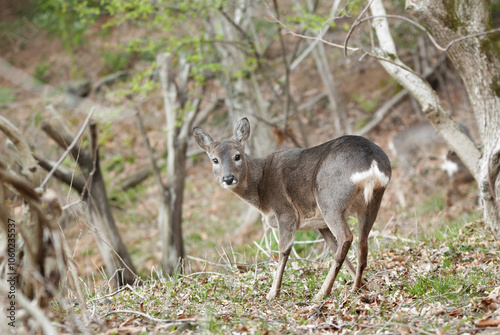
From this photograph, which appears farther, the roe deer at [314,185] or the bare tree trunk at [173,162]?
the bare tree trunk at [173,162]

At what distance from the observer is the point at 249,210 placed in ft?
42.0

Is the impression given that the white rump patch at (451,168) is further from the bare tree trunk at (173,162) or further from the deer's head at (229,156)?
the deer's head at (229,156)

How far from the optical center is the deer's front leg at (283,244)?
17.7ft

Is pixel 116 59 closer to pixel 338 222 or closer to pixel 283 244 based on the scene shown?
pixel 283 244

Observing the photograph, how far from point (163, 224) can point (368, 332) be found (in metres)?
6.62

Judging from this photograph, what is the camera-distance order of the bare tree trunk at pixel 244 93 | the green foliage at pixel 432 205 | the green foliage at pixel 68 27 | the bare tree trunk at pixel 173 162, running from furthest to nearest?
the green foliage at pixel 68 27 < the green foliage at pixel 432 205 < the bare tree trunk at pixel 244 93 < the bare tree trunk at pixel 173 162

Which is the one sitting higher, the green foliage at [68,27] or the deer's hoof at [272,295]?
the green foliage at [68,27]

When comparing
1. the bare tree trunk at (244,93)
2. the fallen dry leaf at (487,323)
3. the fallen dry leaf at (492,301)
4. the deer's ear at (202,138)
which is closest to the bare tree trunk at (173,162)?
the bare tree trunk at (244,93)

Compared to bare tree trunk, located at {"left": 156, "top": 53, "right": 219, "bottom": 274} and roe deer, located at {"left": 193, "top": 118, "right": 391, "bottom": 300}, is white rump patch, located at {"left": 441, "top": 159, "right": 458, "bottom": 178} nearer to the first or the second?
bare tree trunk, located at {"left": 156, "top": 53, "right": 219, "bottom": 274}

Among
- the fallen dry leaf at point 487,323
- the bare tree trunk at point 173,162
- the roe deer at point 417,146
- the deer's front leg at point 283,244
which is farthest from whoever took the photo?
the roe deer at point 417,146

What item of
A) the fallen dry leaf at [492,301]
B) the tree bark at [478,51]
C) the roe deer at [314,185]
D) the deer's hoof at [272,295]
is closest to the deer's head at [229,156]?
the roe deer at [314,185]

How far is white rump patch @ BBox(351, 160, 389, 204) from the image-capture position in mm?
4824

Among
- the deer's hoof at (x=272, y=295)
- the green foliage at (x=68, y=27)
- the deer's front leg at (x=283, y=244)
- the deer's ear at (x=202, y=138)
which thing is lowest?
the deer's hoof at (x=272, y=295)

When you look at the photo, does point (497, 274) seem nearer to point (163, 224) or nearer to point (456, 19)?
point (456, 19)
